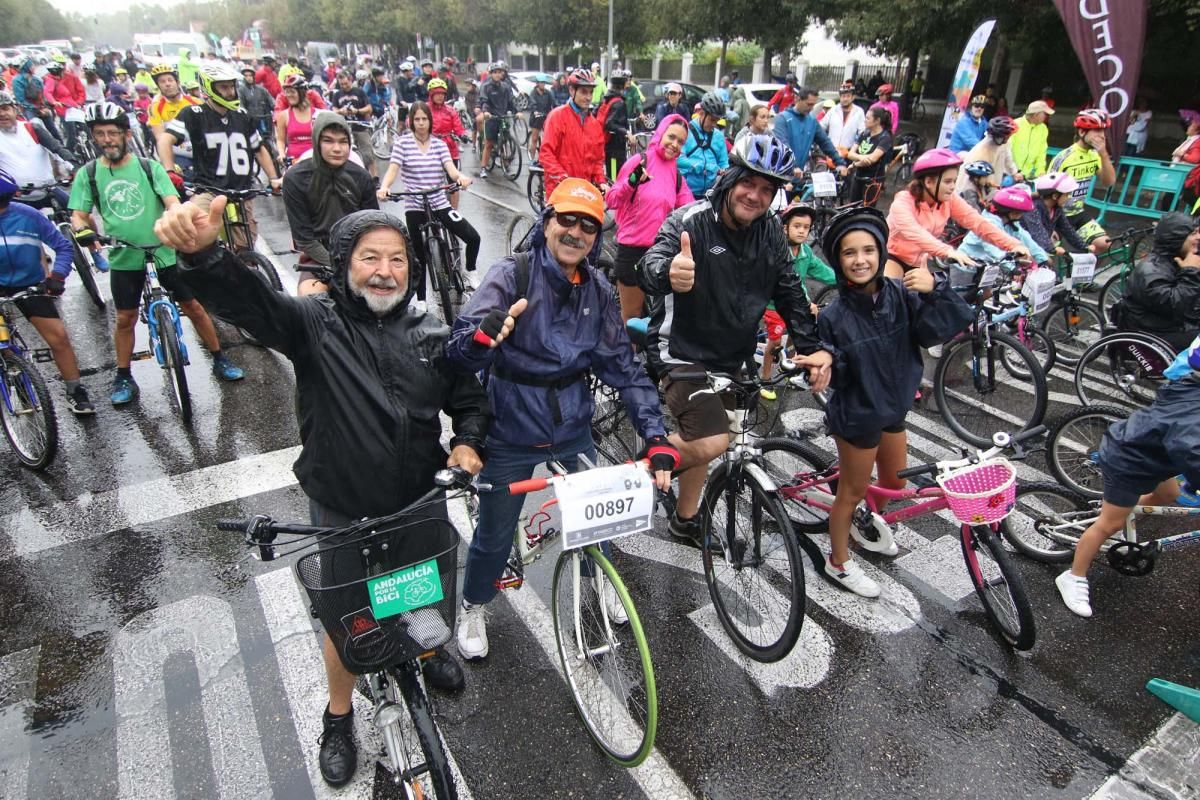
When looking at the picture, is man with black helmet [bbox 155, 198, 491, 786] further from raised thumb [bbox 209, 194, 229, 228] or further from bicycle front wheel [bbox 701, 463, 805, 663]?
bicycle front wheel [bbox 701, 463, 805, 663]

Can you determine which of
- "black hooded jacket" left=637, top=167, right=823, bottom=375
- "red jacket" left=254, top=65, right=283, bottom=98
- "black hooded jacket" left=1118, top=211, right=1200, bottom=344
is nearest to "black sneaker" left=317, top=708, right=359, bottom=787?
"black hooded jacket" left=637, top=167, right=823, bottom=375

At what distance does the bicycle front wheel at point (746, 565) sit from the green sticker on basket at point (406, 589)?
164 cm

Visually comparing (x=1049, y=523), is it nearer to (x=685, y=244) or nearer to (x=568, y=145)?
(x=685, y=244)

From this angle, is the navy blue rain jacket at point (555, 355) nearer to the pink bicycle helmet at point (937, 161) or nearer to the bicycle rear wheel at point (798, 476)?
the bicycle rear wheel at point (798, 476)

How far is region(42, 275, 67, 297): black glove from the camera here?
15.8 feet

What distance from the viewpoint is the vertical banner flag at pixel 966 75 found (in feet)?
37.8

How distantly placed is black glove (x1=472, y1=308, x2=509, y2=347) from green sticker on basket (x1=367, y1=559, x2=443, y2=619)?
76cm

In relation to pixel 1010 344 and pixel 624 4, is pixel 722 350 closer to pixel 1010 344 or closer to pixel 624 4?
pixel 1010 344

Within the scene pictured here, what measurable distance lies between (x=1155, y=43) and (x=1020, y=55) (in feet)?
12.8

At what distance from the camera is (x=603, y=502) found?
8.42 ft

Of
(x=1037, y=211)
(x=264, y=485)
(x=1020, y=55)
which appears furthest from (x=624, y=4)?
(x=264, y=485)

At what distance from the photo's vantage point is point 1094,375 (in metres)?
6.62

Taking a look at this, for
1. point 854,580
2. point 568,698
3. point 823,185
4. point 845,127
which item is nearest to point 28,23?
point 845,127

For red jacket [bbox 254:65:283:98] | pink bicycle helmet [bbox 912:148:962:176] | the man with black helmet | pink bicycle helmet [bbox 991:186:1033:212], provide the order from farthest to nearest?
red jacket [bbox 254:65:283:98]
pink bicycle helmet [bbox 991:186:1033:212]
pink bicycle helmet [bbox 912:148:962:176]
the man with black helmet
